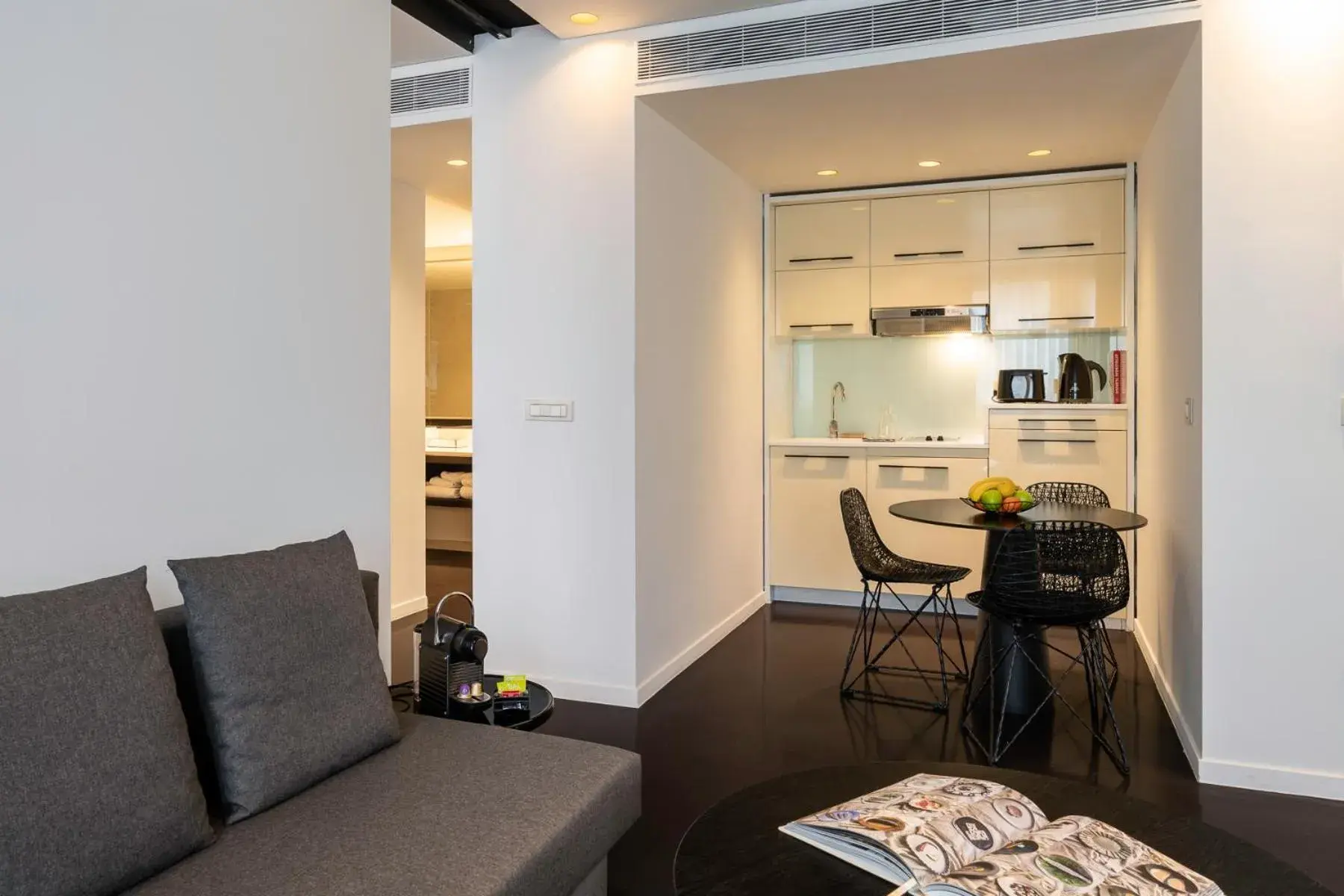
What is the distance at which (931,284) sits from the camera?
565 cm

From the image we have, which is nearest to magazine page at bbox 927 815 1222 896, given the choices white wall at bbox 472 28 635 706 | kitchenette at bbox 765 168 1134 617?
white wall at bbox 472 28 635 706

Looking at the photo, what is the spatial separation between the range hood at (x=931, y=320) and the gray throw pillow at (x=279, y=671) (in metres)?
4.25

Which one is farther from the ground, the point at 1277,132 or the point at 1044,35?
the point at 1044,35

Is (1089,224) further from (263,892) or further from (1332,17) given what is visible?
(263,892)

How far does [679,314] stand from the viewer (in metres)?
4.43

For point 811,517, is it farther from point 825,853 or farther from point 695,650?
point 825,853

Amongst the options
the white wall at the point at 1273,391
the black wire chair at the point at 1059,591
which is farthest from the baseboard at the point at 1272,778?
the black wire chair at the point at 1059,591

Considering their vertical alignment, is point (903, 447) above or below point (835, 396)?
below

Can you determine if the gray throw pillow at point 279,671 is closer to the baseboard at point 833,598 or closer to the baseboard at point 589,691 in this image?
the baseboard at point 589,691

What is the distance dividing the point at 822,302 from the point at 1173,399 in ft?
8.15

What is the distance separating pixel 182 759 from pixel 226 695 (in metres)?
0.19

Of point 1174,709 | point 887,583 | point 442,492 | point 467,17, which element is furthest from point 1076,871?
point 442,492

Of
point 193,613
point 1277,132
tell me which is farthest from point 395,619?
point 1277,132

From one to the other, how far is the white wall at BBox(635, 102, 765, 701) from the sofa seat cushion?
6.12ft
